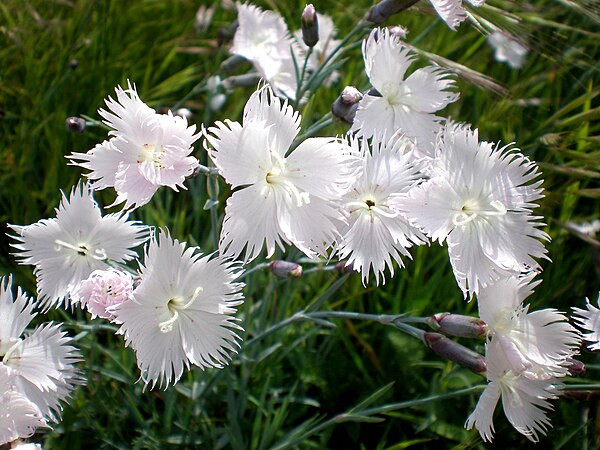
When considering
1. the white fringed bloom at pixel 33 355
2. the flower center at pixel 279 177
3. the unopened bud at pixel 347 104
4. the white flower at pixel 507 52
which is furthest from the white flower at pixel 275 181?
the white flower at pixel 507 52

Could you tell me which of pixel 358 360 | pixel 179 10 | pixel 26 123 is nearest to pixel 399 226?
pixel 358 360

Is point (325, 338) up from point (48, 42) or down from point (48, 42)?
down

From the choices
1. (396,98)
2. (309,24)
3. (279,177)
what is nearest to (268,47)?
(309,24)

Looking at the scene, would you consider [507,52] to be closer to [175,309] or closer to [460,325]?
[460,325]

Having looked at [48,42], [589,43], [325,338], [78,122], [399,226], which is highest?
[589,43]

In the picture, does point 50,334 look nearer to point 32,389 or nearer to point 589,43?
point 32,389

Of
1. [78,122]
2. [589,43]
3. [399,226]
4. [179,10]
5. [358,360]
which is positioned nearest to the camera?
[399,226]
